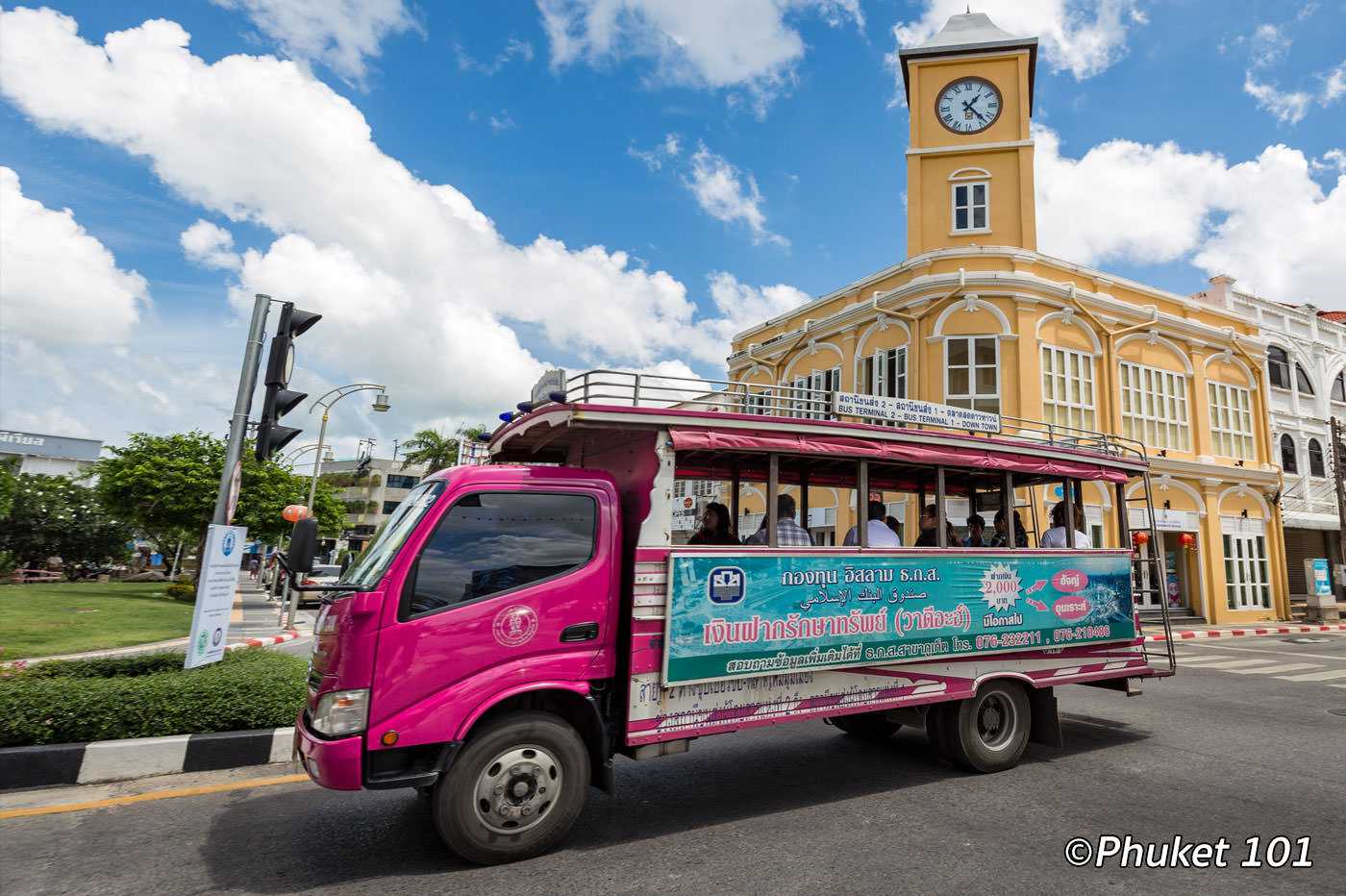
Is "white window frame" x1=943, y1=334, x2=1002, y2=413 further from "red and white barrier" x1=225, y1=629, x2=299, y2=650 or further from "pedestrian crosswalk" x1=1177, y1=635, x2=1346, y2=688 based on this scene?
"red and white barrier" x1=225, y1=629, x2=299, y2=650

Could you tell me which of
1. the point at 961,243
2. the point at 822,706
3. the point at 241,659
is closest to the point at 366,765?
the point at 822,706

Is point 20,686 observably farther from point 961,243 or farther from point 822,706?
point 961,243

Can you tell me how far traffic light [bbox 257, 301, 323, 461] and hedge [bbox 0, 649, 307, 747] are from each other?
208cm

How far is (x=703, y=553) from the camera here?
4.81 m

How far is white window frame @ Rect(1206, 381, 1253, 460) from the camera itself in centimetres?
2330

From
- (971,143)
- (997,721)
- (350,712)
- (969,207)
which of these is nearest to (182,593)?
(350,712)

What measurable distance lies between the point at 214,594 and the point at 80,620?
12.1 metres

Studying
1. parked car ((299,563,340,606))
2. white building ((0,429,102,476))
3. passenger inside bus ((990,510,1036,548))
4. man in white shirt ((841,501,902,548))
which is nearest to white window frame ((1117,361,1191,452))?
passenger inside bus ((990,510,1036,548))

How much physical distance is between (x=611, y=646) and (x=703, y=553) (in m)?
0.83

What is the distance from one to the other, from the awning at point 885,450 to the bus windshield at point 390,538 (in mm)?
1605

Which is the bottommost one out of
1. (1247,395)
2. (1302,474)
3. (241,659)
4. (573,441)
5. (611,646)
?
(241,659)

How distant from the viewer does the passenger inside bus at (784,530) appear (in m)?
5.47

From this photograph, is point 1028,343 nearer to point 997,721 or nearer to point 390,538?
point 997,721

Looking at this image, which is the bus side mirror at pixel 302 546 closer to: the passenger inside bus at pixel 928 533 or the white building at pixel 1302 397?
the passenger inside bus at pixel 928 533
